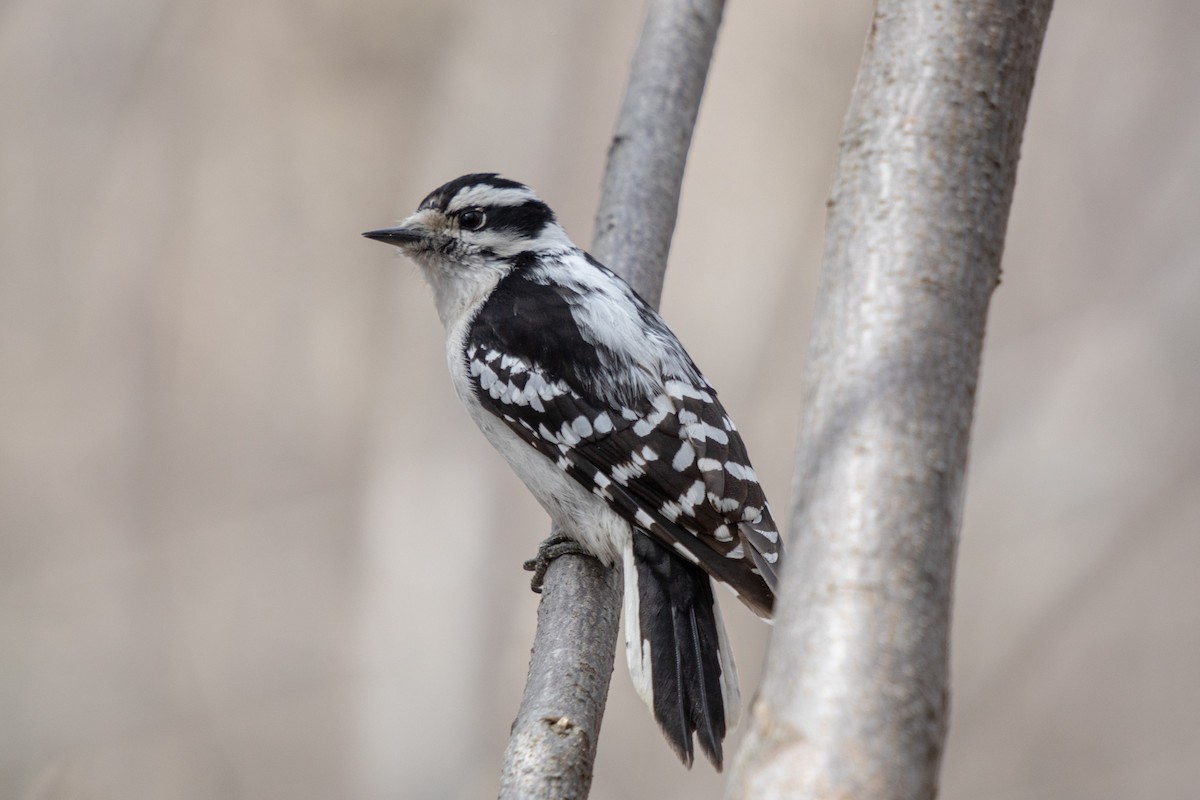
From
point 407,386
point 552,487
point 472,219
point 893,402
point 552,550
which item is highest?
point 407,386

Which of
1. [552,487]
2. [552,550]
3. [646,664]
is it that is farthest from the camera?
[552,487]

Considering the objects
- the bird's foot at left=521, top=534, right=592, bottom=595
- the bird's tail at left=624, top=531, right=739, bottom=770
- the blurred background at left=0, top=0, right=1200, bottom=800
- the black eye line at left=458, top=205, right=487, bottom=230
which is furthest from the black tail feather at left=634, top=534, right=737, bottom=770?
the blurred background at left=0, top=0, right=1200, bottom=800

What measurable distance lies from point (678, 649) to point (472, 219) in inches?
63.7

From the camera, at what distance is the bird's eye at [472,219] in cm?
351

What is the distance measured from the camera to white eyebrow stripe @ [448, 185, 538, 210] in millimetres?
3508

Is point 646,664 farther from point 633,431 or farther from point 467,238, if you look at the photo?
point 467,238

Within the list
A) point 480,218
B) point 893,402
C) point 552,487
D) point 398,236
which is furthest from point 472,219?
point 893,402

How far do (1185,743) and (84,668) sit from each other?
6208 mm

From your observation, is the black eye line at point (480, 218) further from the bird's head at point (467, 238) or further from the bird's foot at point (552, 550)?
the bird's foot at point (552, 550)

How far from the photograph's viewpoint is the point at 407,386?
8.03 metres

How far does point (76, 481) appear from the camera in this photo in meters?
7.34

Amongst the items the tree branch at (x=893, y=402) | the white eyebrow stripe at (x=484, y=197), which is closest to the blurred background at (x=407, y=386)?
the white eyebrow stripe at (x=484, y=197)

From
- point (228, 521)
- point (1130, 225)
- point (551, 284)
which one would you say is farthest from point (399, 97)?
point (551, 284)

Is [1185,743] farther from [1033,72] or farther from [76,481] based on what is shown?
[76,481]
